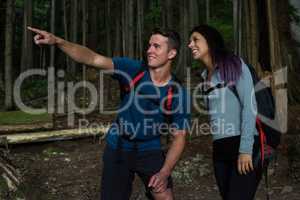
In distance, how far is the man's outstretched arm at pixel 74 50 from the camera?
8.81ft

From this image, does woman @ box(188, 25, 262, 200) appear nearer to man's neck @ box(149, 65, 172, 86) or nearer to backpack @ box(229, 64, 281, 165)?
backpack @ box(229, 64, 281, 165)

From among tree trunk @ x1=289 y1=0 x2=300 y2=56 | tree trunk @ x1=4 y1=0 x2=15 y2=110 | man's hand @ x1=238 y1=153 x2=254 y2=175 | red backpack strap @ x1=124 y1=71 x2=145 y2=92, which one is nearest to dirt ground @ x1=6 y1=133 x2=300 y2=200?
red backpack strap @ x1=124 y1=71 x2=145 y2=92

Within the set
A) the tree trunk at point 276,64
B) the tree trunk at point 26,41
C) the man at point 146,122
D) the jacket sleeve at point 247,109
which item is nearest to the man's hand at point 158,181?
the man at point 146,122

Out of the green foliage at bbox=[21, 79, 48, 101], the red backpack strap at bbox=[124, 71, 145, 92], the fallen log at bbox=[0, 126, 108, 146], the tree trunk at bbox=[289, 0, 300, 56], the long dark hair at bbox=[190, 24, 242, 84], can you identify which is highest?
the tree trunk at bbox=[289, 0, 300, 56]

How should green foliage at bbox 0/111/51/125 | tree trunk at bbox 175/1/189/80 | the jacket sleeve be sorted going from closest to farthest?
the jacket sleeve
green foliage at bbox 0/111/51/125
tree trunk at bbox 175/1/189/80

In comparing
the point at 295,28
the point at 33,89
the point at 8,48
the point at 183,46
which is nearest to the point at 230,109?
the point at 295,28

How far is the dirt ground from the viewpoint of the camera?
6.14 m

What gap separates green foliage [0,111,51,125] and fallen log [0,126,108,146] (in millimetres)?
315

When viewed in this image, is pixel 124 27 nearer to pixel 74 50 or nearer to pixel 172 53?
pixel 172 53

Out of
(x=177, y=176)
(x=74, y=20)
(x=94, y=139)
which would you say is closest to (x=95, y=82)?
(x=74, y=20)

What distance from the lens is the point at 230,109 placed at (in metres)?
2.95

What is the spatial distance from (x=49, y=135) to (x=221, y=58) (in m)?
6.05

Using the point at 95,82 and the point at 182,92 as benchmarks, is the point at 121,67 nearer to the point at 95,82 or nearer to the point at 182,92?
the point at 182,92

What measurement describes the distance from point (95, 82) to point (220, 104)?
56.9 ft
